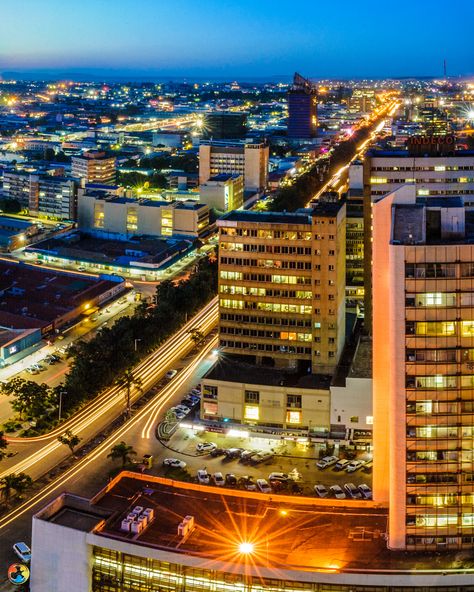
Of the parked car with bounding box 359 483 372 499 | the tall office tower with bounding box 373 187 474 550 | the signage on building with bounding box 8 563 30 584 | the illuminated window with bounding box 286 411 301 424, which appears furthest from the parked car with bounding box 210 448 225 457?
Result: the tall office tower with bounding box 373 187 474 550

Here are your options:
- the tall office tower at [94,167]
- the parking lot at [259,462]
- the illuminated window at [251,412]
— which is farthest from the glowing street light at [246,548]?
the tall office tower at [94,167]

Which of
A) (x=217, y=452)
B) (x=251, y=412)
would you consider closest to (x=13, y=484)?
(x=217, y=452)

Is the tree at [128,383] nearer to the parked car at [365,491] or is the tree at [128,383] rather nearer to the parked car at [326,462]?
the parked car at [326,462]

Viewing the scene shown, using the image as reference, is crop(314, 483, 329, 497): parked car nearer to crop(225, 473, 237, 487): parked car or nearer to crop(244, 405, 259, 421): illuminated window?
crop(225, 473, 237, 487): parked car

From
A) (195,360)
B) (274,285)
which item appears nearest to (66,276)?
(195,360)

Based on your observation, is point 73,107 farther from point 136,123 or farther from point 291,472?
point 291,472
